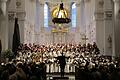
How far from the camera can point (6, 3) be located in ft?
137

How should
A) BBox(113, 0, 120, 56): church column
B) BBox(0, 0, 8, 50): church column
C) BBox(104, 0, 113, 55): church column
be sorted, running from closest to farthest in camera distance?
BBox(113, 0, 120, 56): church column
BBox(0, 0, 8, 50): church column
BBox(104, 0, 113, 55): church column

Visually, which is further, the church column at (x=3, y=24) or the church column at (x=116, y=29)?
the church column at (x=3, y=24)

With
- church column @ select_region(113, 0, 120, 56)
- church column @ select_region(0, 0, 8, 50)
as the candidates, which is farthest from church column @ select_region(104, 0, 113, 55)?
church column @ select_region(0, 0, 8, 50)

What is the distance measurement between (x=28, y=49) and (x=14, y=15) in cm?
601

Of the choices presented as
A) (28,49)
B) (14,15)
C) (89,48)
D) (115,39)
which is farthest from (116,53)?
(14,15)

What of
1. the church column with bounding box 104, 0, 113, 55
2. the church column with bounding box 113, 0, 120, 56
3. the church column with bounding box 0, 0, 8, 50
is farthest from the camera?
the church column with bounding box 104, 0, 113, 55

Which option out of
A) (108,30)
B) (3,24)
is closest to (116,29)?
(108,30)

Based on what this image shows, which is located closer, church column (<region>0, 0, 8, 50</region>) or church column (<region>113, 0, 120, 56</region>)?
church column (<region>113, 0, 120, 56</region>)

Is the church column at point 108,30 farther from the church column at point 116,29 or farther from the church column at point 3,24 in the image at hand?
the church column at point 3,24

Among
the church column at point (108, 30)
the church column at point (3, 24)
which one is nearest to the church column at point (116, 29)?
the church column at point (108, 30)

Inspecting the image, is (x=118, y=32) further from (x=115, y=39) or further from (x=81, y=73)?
(x=81, y=73)

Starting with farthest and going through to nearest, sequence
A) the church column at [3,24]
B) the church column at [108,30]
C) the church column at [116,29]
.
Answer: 1. the church column at [108,30]
2. the church column at [3,24]
3. the church column at [116,29]

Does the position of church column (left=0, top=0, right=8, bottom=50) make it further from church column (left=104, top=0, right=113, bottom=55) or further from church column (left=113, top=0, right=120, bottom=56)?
church column (left=104, top=0, right=113, bottom=55)

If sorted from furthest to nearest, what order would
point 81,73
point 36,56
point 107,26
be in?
point 107,26 < point 36,56 < point 81,73
